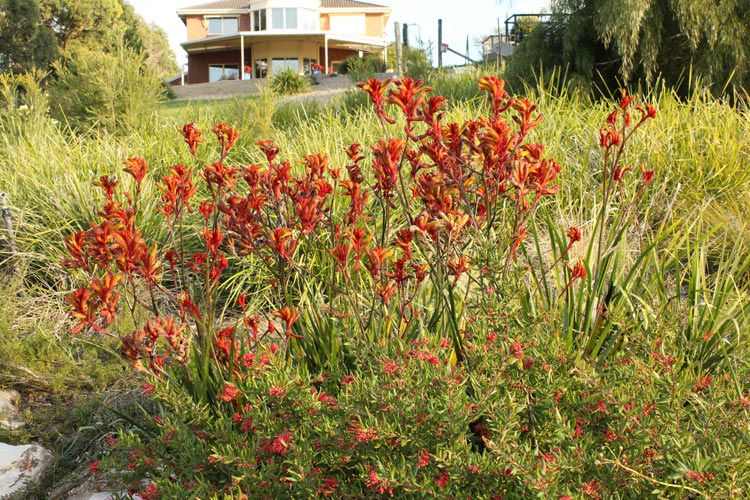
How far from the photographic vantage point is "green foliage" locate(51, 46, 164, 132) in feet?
29.1

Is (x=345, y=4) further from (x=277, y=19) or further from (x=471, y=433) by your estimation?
(x=471, y=433)

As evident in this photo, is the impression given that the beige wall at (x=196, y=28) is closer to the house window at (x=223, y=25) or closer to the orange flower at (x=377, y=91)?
the house window at (x=223, y=25)

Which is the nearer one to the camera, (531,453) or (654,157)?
(531,453)

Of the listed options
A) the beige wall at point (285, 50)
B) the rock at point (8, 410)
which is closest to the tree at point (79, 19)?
the beige wall at point (285, 50)

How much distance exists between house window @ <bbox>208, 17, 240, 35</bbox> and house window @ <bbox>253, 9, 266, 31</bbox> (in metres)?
2.50

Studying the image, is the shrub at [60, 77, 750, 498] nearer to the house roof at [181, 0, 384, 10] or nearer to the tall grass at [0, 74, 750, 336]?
the tall grass at [0, 74, 750, 336]

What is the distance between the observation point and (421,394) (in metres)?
1.72

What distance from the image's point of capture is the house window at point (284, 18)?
1869 inches

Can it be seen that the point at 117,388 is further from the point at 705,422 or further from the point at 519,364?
the point at 705,422

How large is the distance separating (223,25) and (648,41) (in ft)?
153

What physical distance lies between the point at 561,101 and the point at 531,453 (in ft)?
19.4

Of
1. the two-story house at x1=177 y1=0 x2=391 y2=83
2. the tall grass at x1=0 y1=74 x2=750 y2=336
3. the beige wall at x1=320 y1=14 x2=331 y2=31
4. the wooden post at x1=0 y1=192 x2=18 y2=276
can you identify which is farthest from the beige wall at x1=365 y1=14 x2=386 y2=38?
the wooden post at x1=0 y1=192 x2=18 y2=276

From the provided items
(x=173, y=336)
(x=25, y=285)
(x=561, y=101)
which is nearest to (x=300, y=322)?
(x=173, y=336)

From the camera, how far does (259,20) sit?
159 ft
